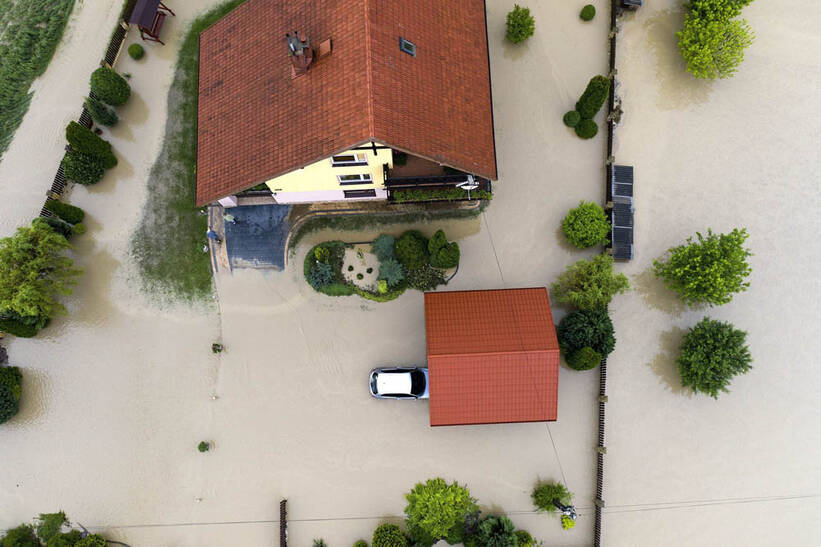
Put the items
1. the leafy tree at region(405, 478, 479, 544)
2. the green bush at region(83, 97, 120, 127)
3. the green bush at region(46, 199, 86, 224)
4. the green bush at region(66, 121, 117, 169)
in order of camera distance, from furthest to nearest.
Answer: the green bush at region(83, 97, 120, 127) < the green bush at region(46, 199, 86, 224) < the green bush at region(66, 121, 117, 169) < the leafy tree at region(405, 478, 479, 544)

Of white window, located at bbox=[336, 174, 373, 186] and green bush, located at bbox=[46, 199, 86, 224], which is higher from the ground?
white window, located at bbox=[336, 174, 373, 186]

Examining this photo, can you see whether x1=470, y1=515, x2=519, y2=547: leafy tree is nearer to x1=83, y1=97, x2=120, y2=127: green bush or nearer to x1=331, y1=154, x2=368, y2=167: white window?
x1=331, y1=154, x2=368, y2=167: white window

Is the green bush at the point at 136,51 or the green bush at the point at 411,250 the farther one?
Answer: the green bush at the point at 136,51

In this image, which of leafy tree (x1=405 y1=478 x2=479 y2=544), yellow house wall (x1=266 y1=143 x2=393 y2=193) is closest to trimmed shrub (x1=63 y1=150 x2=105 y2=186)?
yellow house wall (x1=266 y1=143 x2=393 y2=193)

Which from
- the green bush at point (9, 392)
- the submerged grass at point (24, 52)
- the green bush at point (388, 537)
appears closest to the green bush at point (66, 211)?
the submerged grass at point (24, 52)

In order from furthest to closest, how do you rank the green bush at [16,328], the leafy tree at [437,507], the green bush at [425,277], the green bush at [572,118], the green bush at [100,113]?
the green bush at [572,118] < the green bush at [100,113] < the green bush at [425,277] < the green bush at [16,328] < the leafy tree at [437,507]

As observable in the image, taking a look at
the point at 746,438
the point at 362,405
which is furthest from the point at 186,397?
the point at 746,438

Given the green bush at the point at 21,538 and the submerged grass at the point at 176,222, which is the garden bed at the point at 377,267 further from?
the green bush at the point at 21,538
